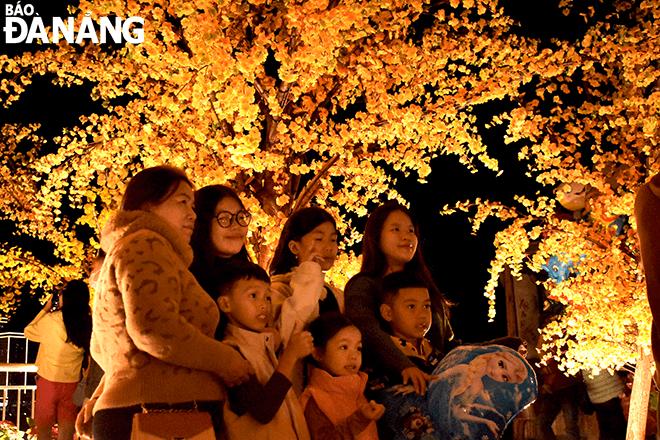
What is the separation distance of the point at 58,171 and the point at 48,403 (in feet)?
8.49

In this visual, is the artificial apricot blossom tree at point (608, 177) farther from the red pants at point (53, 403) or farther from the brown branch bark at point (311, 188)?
the red pants at point (53, 403)

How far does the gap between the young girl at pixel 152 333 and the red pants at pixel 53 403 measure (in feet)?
15.1

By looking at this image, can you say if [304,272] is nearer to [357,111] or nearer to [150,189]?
[150,189]

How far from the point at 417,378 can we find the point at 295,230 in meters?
1.10

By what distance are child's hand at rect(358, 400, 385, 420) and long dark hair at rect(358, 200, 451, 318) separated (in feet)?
3.13

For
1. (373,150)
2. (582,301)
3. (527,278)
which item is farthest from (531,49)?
(527,278)

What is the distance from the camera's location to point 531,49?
6.78 meters

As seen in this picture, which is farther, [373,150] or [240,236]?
[373,150]

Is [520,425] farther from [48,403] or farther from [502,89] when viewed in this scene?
[48,403]

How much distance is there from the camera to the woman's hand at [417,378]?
2.83m

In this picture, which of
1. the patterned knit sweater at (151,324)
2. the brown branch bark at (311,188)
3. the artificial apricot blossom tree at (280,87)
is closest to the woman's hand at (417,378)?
the patterned knit sweater at (151,324)
